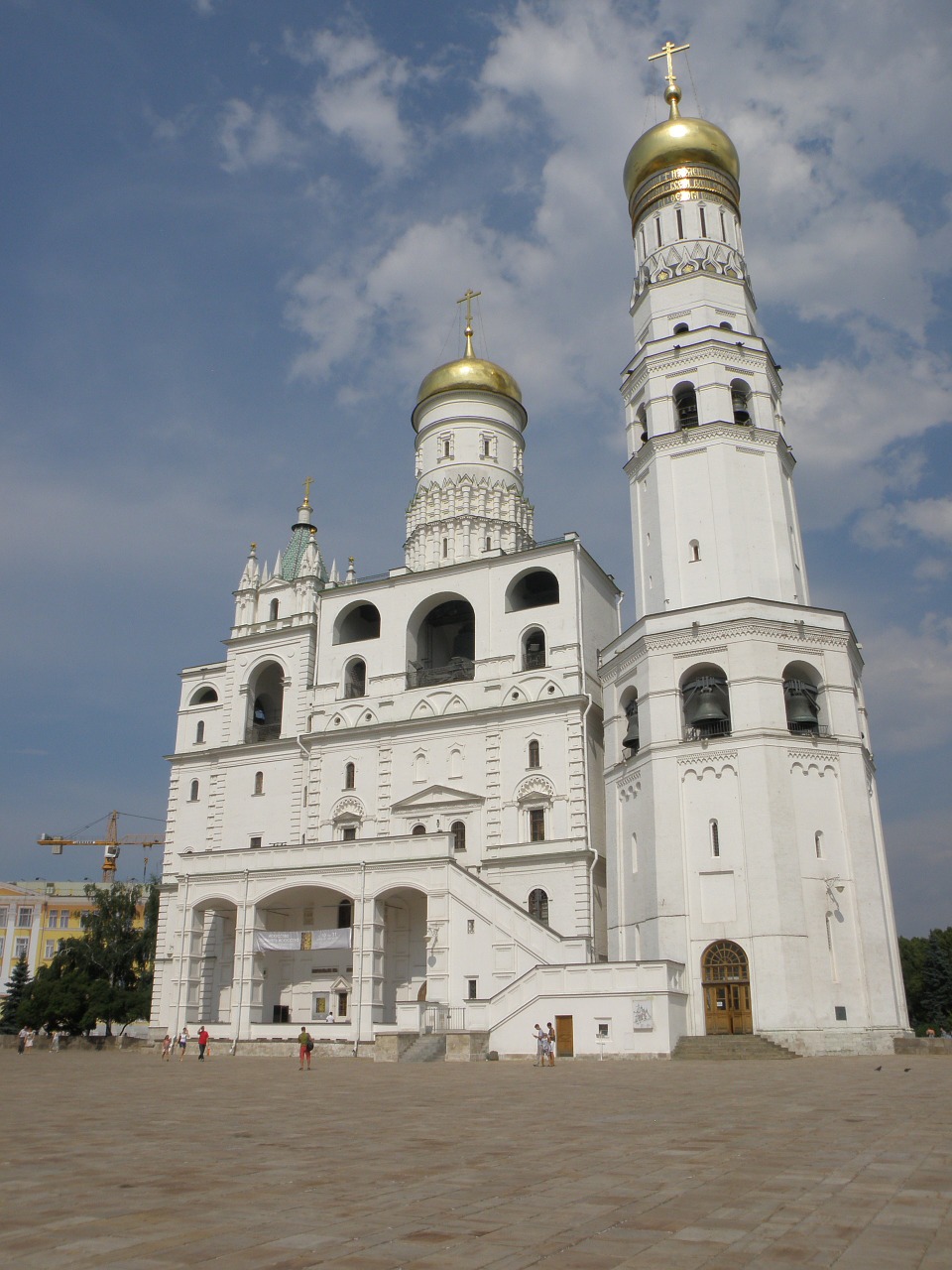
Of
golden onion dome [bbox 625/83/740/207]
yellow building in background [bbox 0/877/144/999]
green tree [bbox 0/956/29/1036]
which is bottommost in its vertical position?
green tree [bbox 0/956/29/1036]

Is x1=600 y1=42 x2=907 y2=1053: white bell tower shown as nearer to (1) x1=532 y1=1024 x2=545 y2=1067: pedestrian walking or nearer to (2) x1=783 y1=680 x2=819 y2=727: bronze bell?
(2) x1=783 y1=680 x2=819 y2=727: bronze bell

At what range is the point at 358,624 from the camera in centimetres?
4338

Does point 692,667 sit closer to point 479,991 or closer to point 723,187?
point 479,991

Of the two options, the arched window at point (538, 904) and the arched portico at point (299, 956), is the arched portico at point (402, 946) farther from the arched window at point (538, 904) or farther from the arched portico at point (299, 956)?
the arched window at point (538, 904)

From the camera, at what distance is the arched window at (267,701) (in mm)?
43375

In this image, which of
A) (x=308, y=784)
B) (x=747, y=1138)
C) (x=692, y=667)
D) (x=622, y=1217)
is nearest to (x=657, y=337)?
(x=692, y=667)

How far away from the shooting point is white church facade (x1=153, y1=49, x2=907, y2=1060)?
27781mm

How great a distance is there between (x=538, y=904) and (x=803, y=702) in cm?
1063

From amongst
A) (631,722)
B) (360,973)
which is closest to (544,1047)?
(360,973)

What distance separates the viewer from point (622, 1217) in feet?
20.8

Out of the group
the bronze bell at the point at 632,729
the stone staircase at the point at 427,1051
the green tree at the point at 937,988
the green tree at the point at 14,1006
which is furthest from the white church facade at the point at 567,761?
the green tree at the point at 937,988

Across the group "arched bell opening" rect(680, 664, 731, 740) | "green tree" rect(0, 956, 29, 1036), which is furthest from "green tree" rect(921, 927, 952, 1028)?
"green tree" rect(0, 956, 29, 1036)

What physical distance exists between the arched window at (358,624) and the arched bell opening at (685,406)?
14122 mm

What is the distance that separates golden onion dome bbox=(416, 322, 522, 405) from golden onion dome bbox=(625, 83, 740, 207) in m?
Result: 10.2
